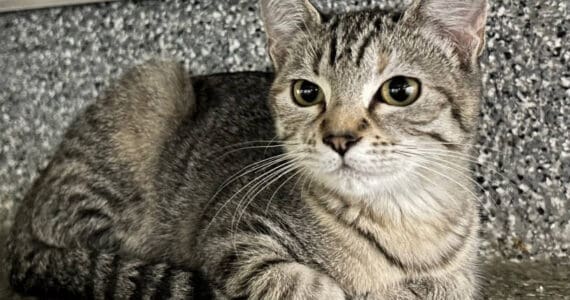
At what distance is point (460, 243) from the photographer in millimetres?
1845

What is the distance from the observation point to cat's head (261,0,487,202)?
1608 millimetres

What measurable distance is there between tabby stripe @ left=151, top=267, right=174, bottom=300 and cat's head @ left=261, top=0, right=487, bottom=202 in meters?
0.40

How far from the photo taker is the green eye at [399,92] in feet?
5.44

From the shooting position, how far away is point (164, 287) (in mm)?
1730

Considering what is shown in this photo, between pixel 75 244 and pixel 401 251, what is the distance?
901 millimetres

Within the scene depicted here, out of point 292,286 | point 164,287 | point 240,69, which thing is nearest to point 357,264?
point 292,286

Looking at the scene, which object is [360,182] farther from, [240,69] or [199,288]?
[240,69]

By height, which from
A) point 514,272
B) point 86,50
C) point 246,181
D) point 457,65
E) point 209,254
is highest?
point 457,65

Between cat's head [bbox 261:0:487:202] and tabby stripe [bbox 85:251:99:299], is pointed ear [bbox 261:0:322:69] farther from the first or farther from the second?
tabby stripe [bbox 85:251:99:299]

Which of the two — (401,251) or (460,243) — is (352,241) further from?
(460,243)

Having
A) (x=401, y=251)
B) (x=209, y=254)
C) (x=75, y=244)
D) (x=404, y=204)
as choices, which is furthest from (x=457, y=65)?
(x=75, y=244)

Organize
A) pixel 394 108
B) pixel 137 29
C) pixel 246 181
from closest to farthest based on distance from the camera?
1. pixel 394 108
2. pixel 246 181
3. pixel 137 29

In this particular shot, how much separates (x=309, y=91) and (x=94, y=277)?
2.32 ft

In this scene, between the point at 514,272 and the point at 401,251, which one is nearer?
the point at 401,251
